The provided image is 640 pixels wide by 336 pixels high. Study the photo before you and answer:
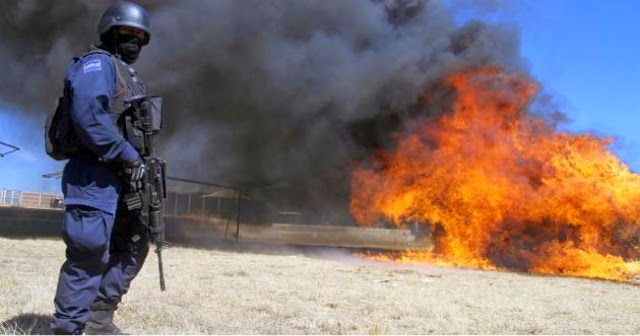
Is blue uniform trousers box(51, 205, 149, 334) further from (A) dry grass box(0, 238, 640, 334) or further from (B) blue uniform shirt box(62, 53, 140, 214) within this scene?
(A) dry grass box(0, 238, 640, 334)

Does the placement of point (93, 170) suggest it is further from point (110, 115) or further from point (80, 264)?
point (80, 264)

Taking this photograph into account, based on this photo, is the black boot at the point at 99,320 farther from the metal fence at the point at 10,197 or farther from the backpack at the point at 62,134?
the metal fence at the point at 10,197

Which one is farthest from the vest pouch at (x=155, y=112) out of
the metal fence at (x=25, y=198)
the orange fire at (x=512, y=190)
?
the metal fence at (x=25, y=198)

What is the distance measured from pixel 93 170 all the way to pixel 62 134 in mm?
280

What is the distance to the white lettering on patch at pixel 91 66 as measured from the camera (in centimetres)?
306

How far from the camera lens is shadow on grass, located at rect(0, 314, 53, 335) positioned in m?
3.58

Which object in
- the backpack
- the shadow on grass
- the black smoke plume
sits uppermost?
the black smoke plume

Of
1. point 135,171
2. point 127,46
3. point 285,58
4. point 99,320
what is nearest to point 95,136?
point 135,171

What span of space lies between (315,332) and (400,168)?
8053mm

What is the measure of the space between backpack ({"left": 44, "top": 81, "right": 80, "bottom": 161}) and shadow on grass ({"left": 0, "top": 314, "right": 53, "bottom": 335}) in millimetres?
1149

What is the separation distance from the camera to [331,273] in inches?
299

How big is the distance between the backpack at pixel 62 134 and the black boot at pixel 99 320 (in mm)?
938

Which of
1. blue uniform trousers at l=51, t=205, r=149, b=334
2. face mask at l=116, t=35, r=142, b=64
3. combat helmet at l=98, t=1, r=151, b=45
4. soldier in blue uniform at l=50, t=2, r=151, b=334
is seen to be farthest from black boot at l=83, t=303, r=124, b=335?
combat helmet at l=98, t=1, r=151, b=45

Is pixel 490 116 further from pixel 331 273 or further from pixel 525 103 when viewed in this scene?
pixel 331 273
